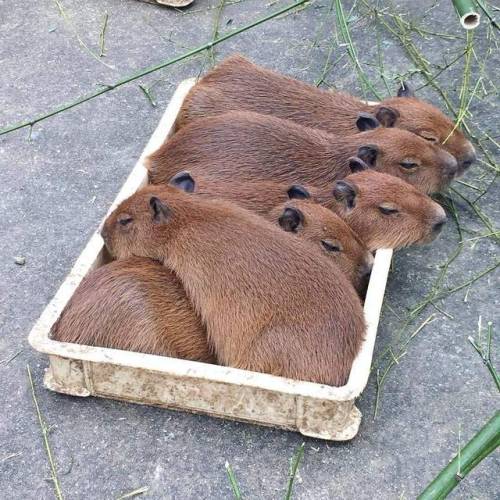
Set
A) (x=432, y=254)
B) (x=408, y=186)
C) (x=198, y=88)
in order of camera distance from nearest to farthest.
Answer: (x=408, y=186) → (x=432, y=254) → (x=198, y=88)

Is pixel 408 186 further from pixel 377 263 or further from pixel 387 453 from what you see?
pixel 387 453

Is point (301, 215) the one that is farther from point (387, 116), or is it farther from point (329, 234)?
point (387, 116)

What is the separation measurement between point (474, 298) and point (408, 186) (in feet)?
1.95

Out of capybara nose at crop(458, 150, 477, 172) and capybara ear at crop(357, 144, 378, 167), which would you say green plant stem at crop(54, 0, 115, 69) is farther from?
capybara nose at crop(458, 150, 477, 172)

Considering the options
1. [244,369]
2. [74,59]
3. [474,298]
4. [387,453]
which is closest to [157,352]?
[244,369]

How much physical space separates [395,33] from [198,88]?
5.53 feet

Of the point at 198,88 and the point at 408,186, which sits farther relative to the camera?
the point at 198,88

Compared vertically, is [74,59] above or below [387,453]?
below

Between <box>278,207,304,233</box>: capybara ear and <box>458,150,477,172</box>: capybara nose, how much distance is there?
A: 1.23m

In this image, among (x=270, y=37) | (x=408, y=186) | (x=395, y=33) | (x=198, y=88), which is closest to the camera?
(x=408, y=186)

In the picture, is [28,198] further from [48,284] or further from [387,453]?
[387,453]

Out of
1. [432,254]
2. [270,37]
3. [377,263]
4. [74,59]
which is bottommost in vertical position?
[74,59]

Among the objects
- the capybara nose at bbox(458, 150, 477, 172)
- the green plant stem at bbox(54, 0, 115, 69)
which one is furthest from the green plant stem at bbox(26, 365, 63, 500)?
the green plant stem at bbox(54, 0, 115, 69)

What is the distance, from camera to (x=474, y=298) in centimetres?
375
